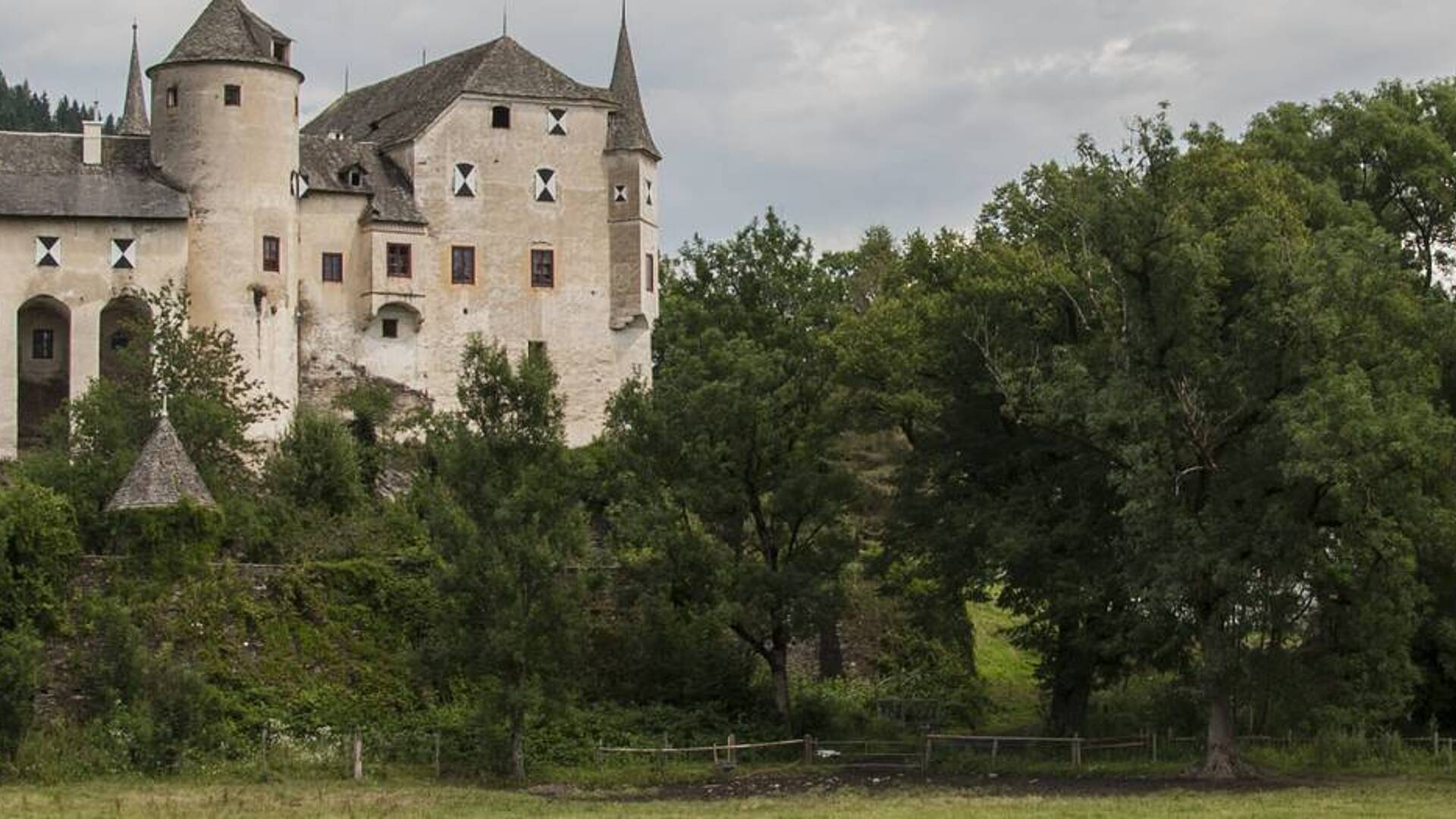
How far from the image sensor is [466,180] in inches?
2849

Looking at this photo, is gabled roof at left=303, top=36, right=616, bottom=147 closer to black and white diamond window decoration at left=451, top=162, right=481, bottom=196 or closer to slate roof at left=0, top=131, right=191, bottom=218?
black and white diamond window decoration at left=451, top=162, right=481, bottom=196

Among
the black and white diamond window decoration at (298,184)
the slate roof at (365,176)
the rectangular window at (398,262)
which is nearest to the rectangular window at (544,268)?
the slate roof at (365,176)

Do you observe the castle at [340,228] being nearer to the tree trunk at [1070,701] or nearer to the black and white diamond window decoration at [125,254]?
the black and white diamond window decoration at [125,254]

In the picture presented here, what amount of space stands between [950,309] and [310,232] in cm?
2554

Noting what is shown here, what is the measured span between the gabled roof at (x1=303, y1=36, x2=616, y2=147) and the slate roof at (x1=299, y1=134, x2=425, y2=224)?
3.34 feet

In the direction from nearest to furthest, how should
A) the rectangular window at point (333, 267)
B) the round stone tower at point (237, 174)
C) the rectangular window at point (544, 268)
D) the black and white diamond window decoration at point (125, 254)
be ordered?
the black and white diamond window decoration at point (125, 254)
the round stone tower at point (237, 174)
the rectangular window at point (333, 267)
the rectangular window at point (544, 268)

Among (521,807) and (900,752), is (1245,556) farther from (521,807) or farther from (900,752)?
(521,807)

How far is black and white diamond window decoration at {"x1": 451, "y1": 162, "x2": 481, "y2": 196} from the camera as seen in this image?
237 feet

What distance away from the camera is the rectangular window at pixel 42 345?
68.2 metres

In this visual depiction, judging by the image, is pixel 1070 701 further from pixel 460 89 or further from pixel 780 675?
pixel 460 89

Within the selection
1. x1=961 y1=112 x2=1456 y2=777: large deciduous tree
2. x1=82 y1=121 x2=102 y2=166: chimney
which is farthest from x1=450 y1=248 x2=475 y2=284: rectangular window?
x1=961 y1=112 x2=1456 y2=777: large deciduous tree

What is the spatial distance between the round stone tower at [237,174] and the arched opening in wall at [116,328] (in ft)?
4.96

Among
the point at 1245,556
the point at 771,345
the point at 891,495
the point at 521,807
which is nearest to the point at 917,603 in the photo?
the point at 891,495

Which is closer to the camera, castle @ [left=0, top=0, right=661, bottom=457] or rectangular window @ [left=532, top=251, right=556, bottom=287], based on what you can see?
castle @ [left=0, top=0, right=661, bottom=457]
